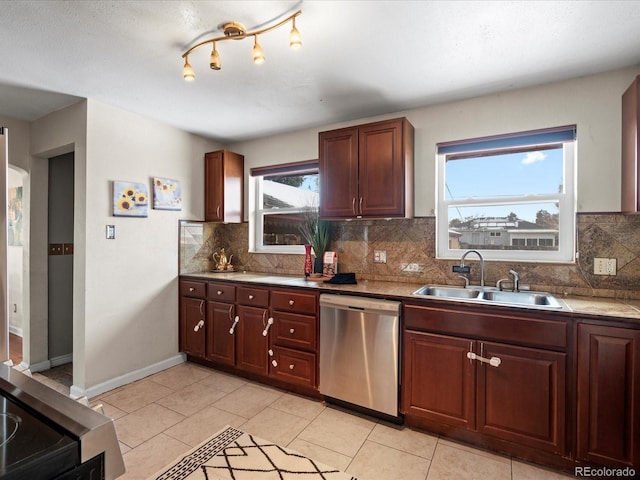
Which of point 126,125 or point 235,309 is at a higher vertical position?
point 126,125

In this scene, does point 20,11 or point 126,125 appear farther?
point 126,125

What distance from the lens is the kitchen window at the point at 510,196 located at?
2.46 metres

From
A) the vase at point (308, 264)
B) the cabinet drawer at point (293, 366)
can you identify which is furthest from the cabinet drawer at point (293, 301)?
the vase at point (308, 264)

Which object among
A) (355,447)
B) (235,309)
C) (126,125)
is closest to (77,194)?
(126,125)

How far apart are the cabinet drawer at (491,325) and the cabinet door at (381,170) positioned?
33.8 inches

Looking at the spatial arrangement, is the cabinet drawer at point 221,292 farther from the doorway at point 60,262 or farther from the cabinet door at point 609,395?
the cabinet door at point 609,395

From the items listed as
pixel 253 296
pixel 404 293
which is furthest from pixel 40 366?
pixel 404 293

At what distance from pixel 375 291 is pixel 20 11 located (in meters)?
2.61

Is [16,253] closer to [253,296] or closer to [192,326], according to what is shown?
[192,326]

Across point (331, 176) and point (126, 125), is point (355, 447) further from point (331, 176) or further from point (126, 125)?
point (126, 125)

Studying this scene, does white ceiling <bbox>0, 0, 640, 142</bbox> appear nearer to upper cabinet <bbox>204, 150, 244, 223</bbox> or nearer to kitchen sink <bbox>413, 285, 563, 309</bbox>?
upper cabinet <bbox>204, 150, 244, 223</bbox>

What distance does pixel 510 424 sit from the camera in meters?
1.96

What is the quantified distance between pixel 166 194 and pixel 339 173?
1.78m

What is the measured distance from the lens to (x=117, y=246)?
116 inches
